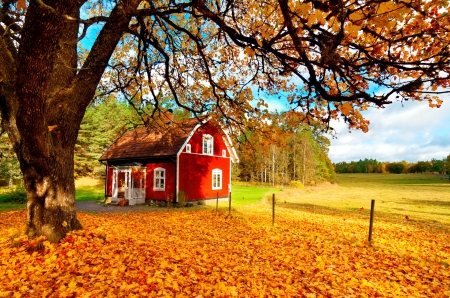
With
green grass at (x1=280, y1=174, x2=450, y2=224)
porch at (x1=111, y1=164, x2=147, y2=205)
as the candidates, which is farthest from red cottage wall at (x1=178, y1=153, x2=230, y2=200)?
green grass at (x1=280, y1=174, x2=450, y2=224)

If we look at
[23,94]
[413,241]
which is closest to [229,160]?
[413,241]

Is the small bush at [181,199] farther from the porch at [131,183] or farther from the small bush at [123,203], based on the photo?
the small bush at [123,203]

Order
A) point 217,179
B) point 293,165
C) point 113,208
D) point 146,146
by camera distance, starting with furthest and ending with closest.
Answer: point 293,165 → point 217,179 → point 146,146 → point 113,208

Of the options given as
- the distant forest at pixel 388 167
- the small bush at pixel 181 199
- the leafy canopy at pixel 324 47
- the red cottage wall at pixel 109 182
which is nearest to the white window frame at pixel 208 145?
the small bush at pixel 181 199

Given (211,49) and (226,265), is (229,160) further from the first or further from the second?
(226,265)

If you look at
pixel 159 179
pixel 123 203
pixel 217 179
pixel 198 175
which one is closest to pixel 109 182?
pixel 123 203

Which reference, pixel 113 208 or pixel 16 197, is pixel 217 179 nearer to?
pixel 113 208

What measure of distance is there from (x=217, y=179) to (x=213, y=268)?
18.1 metres

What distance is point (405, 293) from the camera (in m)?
4.63

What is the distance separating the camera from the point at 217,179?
23234 millimetres

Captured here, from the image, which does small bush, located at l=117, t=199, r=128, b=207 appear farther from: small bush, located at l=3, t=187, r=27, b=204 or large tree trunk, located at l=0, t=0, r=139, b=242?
large tree trunk, located at l=0, t=0, r=139, b=242

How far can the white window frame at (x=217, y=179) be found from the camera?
22.8 m

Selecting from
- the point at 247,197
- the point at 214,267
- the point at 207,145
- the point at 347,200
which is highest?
the point at 207,145

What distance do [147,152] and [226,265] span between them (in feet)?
55.8
